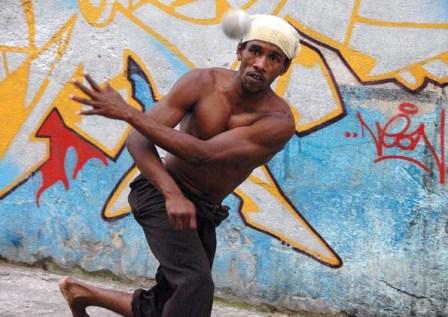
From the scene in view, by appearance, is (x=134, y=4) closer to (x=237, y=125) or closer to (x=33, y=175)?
(x=33, y=175)

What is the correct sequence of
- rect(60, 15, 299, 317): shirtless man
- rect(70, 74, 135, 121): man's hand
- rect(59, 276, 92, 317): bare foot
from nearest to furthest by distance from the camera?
rect(70, 74, 135, 121): man's hand → rect(60, 15, 299, 317): shirtless man → rect(59, 276, 92, 317): bare foot

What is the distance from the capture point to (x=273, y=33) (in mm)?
3695

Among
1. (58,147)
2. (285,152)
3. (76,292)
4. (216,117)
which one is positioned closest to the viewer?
(216,117)

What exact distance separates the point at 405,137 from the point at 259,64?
1.64 m

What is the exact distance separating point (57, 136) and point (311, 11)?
1.69 m

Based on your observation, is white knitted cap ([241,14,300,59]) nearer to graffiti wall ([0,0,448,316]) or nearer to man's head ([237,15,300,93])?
man's head ([237,15,300,93])

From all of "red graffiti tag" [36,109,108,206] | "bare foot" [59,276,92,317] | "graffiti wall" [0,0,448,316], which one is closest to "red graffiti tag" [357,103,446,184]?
"graffiti wall" [0,0,448,316]

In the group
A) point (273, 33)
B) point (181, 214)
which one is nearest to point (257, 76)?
point (273, 33)

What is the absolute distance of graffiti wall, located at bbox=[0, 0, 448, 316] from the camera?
505cm

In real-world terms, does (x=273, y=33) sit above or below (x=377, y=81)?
below

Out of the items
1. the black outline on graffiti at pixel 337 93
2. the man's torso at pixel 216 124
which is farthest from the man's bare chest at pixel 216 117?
the black outline on graffiti at pixel 337 93

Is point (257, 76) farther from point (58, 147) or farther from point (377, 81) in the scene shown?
point (58, 147)

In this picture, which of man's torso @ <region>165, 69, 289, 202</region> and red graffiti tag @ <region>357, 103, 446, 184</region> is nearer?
man's torso @ <region>165, 69, 289, 202</region>

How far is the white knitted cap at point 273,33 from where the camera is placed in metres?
3.70
